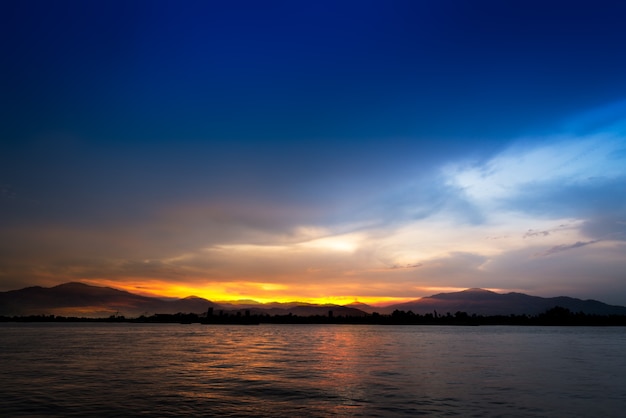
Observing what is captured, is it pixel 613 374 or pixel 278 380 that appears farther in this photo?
pixel 613 374

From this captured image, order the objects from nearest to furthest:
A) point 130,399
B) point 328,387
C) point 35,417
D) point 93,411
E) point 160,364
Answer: point 35,417 < point 93,411 < point 130,399 < point 328,387 < point 160,364

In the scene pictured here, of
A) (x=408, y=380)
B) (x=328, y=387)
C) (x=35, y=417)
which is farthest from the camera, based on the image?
(x=408, y=380)

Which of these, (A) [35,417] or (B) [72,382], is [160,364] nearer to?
(B) [72,382]

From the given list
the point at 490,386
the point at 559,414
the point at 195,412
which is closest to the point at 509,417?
the point at 559,414

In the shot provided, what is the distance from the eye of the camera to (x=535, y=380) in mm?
43906

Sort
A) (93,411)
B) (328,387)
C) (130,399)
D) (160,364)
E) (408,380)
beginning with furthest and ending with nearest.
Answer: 1. (160,364)
2. (408,380)
3. (328,387)
4. (130,399)
5. (93,411)

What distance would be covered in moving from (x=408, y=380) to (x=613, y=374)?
25350 mm

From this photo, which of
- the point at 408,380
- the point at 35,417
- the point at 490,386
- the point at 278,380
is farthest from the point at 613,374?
the point at 35,417

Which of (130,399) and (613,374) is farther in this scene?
(613,374)

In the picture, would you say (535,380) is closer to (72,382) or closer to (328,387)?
(328,387)

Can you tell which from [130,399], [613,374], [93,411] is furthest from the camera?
[613,374]

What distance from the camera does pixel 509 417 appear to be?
2692cm

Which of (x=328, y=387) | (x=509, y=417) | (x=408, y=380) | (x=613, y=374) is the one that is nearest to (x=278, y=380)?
(x=328, y=387)

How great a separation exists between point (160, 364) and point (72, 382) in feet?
58.2
